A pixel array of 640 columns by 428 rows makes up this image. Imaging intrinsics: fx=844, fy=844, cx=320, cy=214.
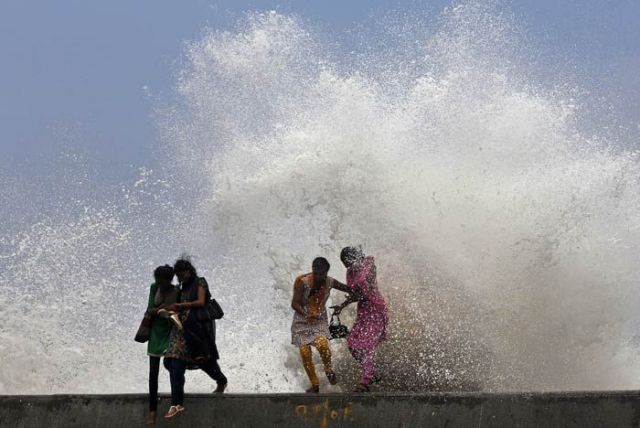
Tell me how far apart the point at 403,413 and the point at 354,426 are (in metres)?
0.41

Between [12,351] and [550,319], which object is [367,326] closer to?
[550,319]

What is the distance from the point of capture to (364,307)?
7906 millimetres

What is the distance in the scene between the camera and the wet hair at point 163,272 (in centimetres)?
706

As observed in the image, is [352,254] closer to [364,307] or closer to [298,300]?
[364,307]

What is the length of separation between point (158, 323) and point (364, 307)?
76.2 inches

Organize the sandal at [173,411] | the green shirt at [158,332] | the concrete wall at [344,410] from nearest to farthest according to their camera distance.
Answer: the concrete wall at [344,410] < the sandal at [173,411] < the green shirt at [158,332]

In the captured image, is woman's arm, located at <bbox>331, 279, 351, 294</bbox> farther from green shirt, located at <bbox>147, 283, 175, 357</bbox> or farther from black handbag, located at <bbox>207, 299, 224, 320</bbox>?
green shirt, located at <bbox>147, 283, 175, 357</bbox>

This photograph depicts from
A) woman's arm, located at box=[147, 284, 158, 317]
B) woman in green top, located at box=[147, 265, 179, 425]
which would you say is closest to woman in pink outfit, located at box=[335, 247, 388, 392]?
woman in green top, located at box=[147, 265, 179, 425]

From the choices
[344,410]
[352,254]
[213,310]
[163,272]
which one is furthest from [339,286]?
[163,272]

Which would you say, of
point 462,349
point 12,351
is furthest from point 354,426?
point 12,351

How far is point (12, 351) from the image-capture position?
413 inches

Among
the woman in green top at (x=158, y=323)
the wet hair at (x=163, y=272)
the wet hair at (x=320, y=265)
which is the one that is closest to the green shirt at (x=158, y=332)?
the woman in green top at (x=158, y=323)

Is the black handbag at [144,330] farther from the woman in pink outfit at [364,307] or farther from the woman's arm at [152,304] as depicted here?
the woman in pink outfit at [364,307]

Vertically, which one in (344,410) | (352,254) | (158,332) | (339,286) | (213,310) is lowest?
(344,410)
